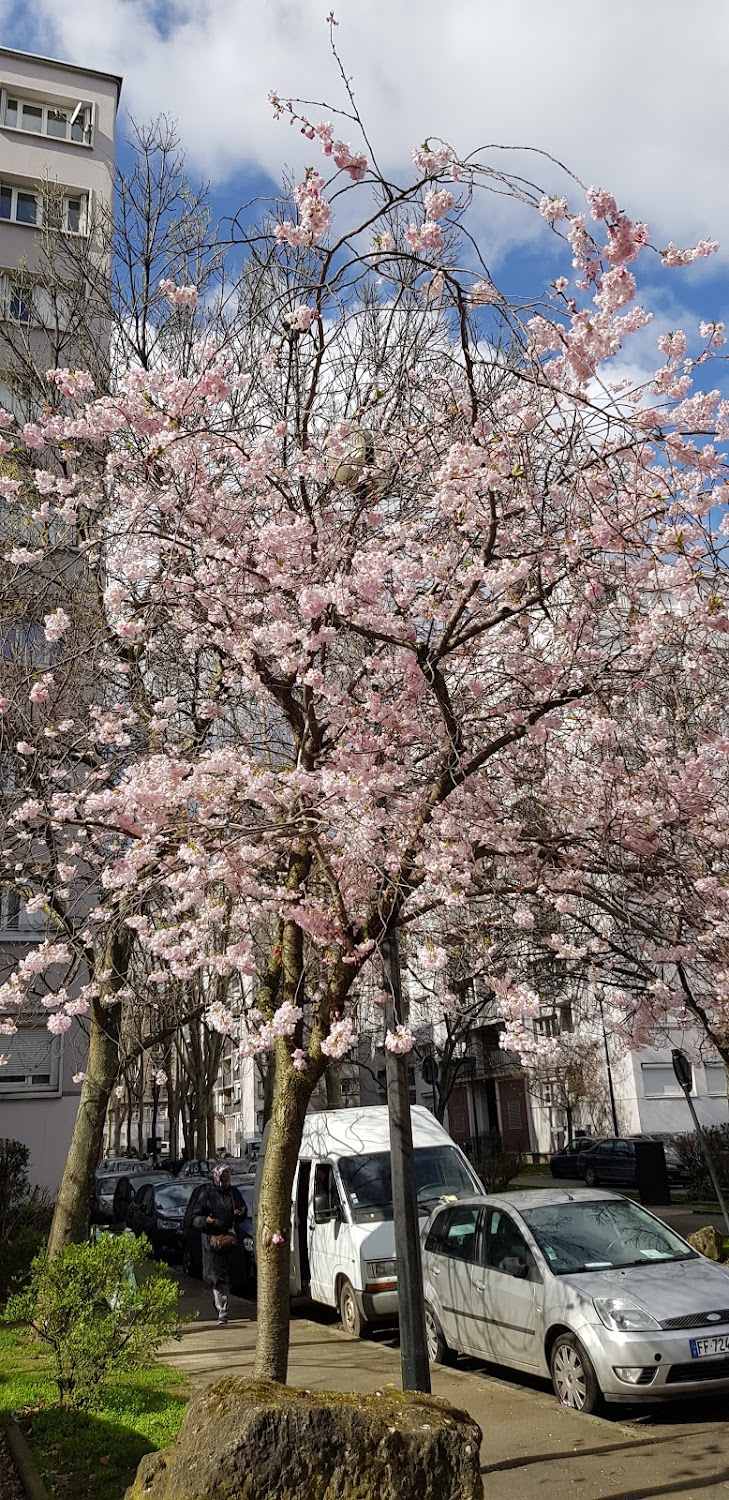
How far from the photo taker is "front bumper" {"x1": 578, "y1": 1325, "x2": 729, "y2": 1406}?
23.9ft

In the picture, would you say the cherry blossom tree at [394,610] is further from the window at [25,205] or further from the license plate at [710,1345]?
the window at [25,205]

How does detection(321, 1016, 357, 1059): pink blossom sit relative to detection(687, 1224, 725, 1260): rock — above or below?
above

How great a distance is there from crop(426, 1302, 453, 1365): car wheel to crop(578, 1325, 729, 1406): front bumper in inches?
108

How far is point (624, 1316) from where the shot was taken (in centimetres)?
754

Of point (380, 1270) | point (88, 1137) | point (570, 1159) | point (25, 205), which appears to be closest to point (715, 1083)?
point (570, 1159)

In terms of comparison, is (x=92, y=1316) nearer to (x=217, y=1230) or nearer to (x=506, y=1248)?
(x=506, y=1248)

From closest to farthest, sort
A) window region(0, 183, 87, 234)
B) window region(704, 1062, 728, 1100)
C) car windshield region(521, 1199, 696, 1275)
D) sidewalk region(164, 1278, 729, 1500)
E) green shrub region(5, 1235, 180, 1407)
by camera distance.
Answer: sidewalk region(164, 1278, 729, 1500) → green shrub region(5, 1235, 180, 1407) → car windshield region(521, 1199, 696, 1275) → window region(0, 183, 87, 234) → window region(704, 1062, 728, 1100)

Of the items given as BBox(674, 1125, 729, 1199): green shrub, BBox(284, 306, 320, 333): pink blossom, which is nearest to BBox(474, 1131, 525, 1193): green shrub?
BBox(674, 1125, 729, 1199): green shrub

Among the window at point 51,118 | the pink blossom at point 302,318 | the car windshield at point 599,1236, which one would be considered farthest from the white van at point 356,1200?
the window at point 51,118

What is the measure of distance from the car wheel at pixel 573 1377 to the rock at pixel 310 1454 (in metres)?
3.30

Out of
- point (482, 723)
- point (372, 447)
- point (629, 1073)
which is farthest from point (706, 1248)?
point (629, 1073)

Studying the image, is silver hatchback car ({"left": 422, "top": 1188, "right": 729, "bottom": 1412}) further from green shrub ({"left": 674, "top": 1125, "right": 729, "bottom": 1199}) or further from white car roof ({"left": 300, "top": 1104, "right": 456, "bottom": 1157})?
green shrub ({"left": 674, "top": 1125, "right": 729, "bottom": 1199})

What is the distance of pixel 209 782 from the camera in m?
7.37

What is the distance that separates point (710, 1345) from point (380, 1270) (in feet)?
14.4
